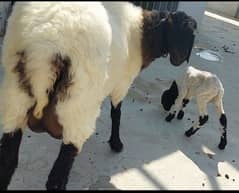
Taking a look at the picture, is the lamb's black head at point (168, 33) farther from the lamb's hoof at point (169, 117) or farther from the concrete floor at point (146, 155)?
the lamb's hoof at point (169, 117)

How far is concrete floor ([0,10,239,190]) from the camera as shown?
338 centimetres

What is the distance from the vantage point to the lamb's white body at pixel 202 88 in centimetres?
434

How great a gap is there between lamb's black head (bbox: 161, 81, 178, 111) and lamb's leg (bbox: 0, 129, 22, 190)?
245 centimetres

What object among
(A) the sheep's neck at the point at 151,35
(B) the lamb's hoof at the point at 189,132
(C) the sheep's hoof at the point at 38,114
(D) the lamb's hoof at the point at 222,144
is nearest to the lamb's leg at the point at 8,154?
(C) the sheep's hoof at the point at 38,114

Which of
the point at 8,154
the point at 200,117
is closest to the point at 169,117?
the point at 200,117

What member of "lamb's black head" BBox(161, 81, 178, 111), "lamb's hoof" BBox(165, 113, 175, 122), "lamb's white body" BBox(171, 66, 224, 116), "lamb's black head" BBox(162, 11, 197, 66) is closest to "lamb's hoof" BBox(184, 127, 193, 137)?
"lamb's white body" BBox(171, 66, 224, 116)

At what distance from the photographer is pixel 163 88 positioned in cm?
562

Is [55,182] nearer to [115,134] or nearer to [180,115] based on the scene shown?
[115,134]

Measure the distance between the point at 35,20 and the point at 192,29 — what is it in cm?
175

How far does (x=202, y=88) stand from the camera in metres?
4.35

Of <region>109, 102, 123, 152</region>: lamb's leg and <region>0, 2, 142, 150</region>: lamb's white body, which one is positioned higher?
<region>0, 2, 142, 150</region>: lamb's white body

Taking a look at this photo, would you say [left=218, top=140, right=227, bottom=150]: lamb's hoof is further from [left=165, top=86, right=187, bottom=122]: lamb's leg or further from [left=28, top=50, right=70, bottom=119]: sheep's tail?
[left=28, top=50, right=70, bottom=119]: sheep's tail

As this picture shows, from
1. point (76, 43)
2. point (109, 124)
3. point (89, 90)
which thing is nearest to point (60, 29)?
point (76, 43)

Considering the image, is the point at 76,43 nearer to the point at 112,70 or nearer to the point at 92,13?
the point at 92,13
